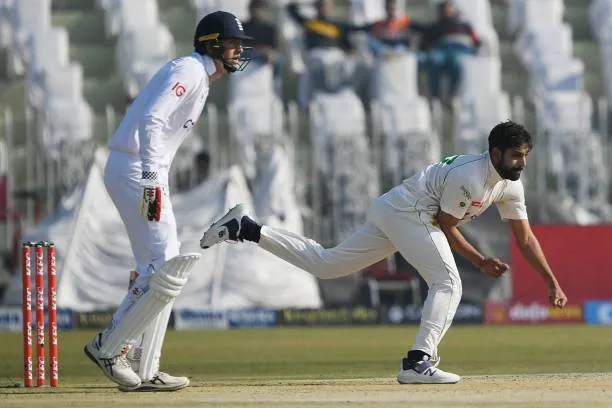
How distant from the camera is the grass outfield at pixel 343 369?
824 cm

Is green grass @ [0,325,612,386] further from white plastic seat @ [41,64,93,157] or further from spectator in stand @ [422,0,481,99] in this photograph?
spectator in stand @ [422,0,481,99]

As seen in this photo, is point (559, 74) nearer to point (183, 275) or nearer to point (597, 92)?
point (597, 92)

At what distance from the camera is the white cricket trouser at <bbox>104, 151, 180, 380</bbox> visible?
8719 mm

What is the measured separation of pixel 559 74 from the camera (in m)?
22.2

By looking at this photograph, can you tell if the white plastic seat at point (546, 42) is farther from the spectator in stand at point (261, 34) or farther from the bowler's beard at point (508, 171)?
the bowler's beard at point (508, 171)

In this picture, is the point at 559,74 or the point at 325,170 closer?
the point at 325,170

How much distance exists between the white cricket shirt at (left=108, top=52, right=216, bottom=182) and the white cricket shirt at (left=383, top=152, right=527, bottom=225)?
45.5 inches

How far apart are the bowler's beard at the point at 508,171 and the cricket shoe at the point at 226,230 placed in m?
1.34

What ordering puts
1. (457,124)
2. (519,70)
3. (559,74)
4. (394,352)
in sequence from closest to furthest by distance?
(394,352)
(457,124)
(559,74)
(519,70)

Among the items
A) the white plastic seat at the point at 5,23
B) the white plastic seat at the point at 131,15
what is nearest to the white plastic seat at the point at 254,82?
the white plastic seat at the point at 131,15

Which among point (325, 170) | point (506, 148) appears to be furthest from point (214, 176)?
point (506, 148)

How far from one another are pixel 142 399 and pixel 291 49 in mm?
14610

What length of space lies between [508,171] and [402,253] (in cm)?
73

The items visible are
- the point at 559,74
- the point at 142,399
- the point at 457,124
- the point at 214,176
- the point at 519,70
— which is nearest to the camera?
the point at 142,399
